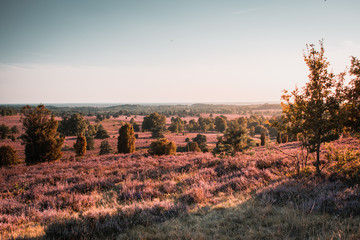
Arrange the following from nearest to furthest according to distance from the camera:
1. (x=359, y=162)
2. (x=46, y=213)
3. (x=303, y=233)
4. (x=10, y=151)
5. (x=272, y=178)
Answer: (x=303, y=233) → (x=46, y=213) → (x=359, y=162) → (x=272, y=178) → (x=10, y=151)

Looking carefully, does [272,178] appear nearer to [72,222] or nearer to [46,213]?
[72,222]

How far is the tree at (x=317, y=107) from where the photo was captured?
6.19 metres

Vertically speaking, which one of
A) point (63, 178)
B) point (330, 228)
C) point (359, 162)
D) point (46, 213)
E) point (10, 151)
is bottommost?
point (10, 151)

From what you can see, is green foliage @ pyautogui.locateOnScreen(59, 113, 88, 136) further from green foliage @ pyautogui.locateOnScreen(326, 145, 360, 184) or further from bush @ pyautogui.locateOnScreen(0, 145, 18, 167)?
green foliage @ pyautogui.locateOnScreen(326, 145, 360, 184)

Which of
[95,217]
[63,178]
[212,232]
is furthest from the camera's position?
[63,178]

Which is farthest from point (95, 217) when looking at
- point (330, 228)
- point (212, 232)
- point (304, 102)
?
point (304, 102)

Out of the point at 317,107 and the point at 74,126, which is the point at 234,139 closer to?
the point at 317,107

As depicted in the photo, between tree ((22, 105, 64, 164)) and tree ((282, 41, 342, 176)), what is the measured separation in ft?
73.4

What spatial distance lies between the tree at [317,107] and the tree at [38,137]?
22365 millimetres

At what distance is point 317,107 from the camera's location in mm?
6250

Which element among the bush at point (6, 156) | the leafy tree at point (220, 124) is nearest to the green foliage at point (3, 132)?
the bush at point (6, 156)

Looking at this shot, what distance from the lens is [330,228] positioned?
354 cm

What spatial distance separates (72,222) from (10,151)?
2551cm

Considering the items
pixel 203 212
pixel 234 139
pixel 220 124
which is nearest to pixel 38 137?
pixel 203 212
